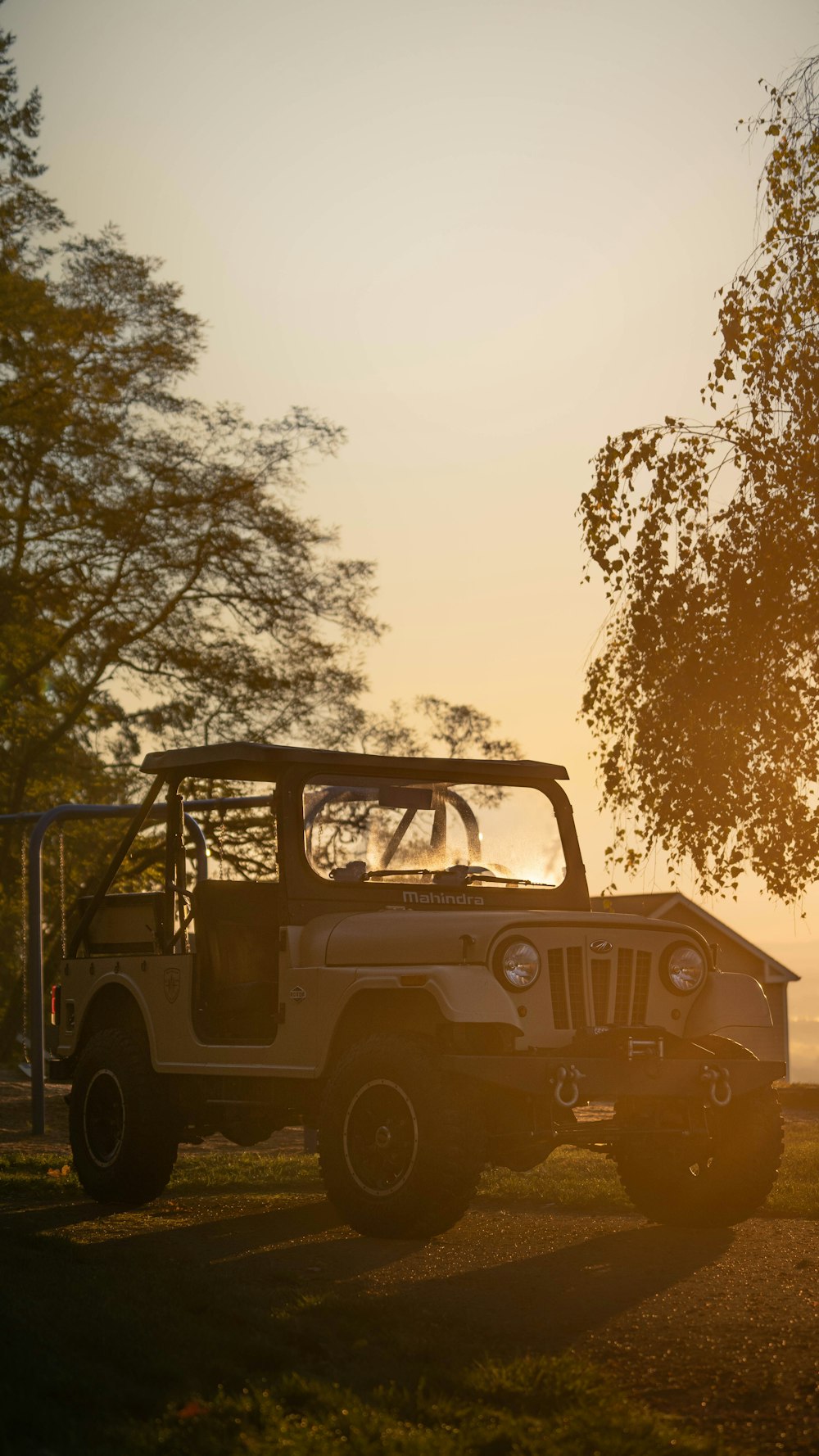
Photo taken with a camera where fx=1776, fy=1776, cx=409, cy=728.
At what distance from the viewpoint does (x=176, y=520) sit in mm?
28062

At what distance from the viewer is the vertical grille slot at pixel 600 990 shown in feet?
28.5

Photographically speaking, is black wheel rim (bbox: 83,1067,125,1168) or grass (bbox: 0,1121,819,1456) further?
black wheel rim (bbox: 83,1067,125,1168)

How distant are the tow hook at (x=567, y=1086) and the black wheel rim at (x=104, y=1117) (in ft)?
10.8

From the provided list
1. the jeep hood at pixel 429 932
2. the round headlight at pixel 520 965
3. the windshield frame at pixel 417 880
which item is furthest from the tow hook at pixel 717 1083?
the windshield frame at pixel 417 880

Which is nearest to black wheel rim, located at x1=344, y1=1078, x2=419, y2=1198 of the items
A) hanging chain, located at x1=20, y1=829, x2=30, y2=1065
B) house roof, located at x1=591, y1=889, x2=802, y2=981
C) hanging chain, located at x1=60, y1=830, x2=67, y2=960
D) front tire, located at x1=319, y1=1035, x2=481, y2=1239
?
front tire, located at x1=319, y1=1035, x2=481, y2=1239

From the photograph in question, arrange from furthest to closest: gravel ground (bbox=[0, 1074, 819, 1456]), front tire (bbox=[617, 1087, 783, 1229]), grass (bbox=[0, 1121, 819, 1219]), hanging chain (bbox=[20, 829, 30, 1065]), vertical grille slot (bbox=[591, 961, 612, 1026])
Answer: hanging chain (bbox=[20, 829, 30, 1065]) → grass (bbox=[0, 1121, 819, 1219]) → front tire (bbox=[617, 1087, 783, 1229]) → vertical grille slot (bbox=[591, 961, 612, 1026]) → gravel ground (bbox=[0, 1074, 819, 1456])

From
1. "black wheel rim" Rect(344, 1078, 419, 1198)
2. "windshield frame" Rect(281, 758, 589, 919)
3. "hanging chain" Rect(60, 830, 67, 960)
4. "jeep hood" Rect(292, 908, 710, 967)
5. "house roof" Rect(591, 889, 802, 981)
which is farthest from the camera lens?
"house roof" Rect(591, 889, 802, 981)

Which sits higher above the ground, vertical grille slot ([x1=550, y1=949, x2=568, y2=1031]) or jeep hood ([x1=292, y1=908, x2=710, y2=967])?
jeep hood ([x1=292, y1=908, x2=710, y2=967])

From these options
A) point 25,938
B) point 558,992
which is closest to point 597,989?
point 558,992

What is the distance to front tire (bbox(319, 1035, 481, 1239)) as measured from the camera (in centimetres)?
796

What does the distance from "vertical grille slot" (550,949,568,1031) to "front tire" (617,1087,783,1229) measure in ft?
2.27

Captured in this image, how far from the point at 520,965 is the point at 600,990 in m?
0.59

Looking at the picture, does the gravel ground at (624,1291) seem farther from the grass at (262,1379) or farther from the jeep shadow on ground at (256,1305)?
A: the grass at (262,1379)

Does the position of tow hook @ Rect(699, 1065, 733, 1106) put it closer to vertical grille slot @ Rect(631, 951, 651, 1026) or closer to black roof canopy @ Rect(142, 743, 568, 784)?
vertical grille slot @ Rect(631, 951, 651, 1026)
